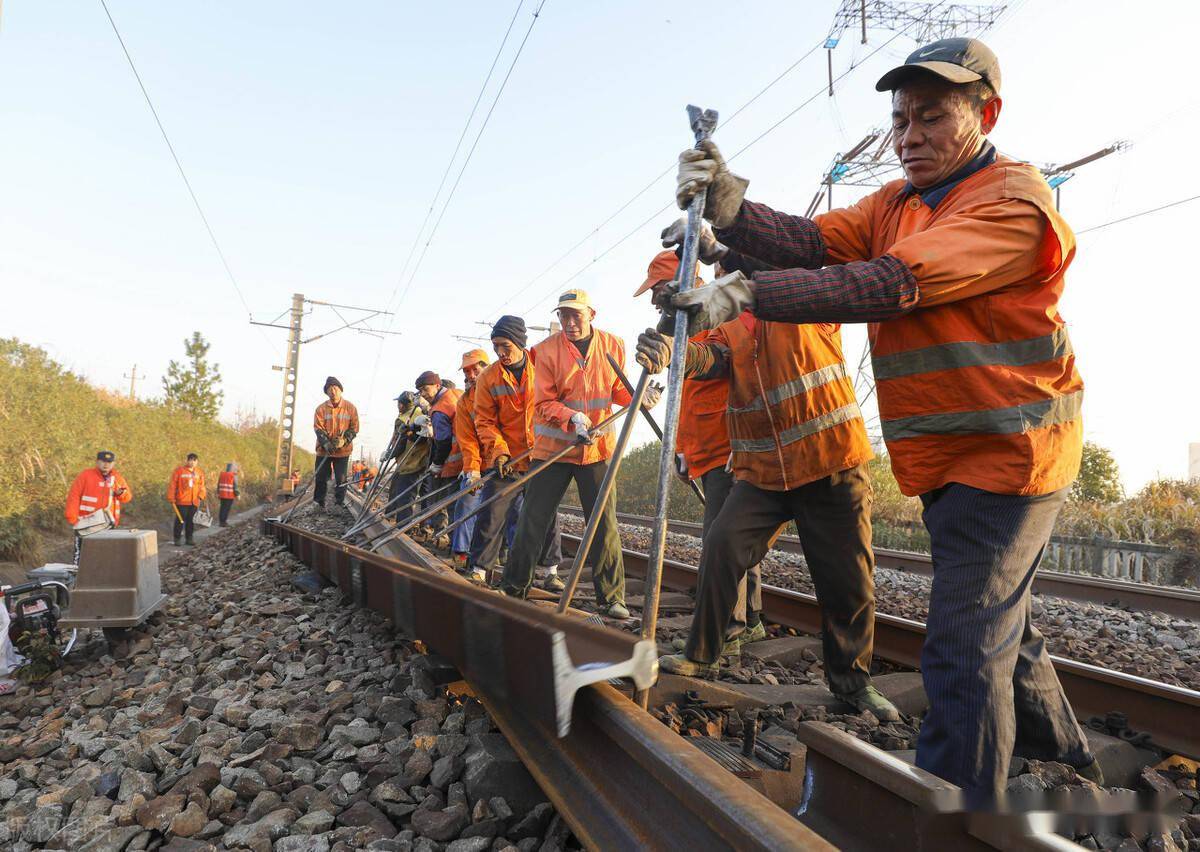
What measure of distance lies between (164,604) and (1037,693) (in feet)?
19.2

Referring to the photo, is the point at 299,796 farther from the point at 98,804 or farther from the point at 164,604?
the point at 164,604

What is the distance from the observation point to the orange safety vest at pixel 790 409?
112 inches

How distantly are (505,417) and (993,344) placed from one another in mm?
4851

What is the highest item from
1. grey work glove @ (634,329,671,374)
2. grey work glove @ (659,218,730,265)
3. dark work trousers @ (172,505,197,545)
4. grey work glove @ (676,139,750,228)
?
grey work glove @ (676,139,750,228)

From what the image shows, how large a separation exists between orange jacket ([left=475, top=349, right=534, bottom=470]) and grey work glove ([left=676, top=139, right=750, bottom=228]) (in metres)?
3.89

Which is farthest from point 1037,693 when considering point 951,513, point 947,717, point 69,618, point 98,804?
point 69,618

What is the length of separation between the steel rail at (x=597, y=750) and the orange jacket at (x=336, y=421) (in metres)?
10.5

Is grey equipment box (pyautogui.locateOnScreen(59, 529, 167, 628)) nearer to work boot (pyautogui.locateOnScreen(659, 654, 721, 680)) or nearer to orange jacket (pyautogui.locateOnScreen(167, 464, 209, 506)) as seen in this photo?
work boot (pyautogui.locateOnScreen(659, 654, 721, 680))

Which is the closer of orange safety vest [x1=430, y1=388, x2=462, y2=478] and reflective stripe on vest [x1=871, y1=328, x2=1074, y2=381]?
reflective stripe on vest [x1=871, y1=328, x2=1074, y2=381]

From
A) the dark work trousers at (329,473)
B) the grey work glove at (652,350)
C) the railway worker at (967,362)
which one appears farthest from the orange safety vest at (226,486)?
the railway worker at (967,362)

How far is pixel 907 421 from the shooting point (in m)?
1.88

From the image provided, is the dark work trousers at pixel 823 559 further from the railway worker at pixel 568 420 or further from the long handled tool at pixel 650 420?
the railway worker at pixel 568 420

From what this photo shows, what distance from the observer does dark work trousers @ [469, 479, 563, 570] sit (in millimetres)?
5634

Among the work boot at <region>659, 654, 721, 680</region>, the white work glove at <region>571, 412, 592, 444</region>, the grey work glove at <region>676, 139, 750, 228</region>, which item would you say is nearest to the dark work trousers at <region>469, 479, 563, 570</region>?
the white work glove at <region>571, 412, 592, 444</region>
